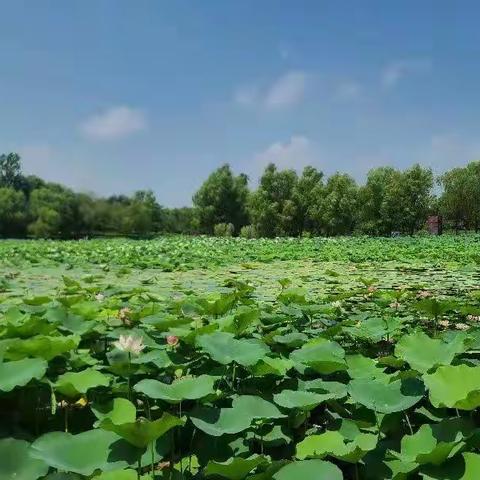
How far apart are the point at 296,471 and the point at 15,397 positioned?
1.00 m

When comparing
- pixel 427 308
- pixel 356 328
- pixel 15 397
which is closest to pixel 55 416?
pixel 15 397

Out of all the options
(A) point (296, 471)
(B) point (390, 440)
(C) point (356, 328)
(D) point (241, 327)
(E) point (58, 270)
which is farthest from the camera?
(E) point (58, 270)

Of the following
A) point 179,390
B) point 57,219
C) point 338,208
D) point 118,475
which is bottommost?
A: point 118,475

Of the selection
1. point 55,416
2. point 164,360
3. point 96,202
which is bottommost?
point 55,416

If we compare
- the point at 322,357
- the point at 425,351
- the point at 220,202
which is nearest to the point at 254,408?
the point at 322,357

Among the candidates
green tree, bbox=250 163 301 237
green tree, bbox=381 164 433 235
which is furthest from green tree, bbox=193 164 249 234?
green tree, bbox=381 164 433 235

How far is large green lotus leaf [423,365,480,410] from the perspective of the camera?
4.76 ft

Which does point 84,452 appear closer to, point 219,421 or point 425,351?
point 219,421

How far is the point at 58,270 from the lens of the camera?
27.1ft

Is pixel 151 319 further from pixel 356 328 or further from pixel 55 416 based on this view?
pixel 356 328

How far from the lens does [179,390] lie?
1.57m

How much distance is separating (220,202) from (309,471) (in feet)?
114

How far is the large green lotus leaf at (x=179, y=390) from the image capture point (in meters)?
1.53

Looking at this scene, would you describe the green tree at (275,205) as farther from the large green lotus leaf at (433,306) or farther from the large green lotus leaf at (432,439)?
the large green lotus leaf at (432,439)
